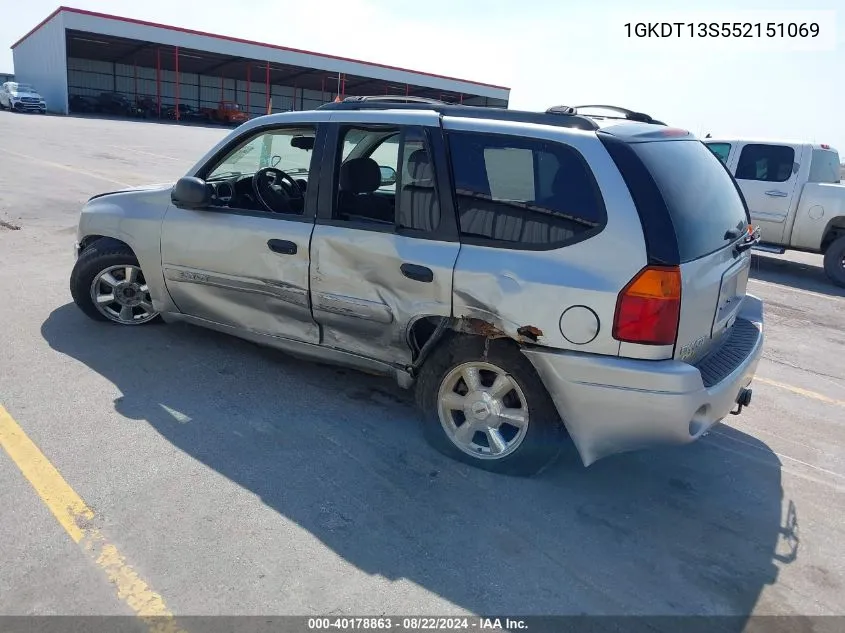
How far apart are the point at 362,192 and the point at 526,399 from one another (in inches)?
63.9

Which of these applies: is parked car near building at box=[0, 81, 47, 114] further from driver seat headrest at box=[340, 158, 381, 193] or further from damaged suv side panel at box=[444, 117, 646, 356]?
damaged suv side panel at box=[444, 117, 646, 356]

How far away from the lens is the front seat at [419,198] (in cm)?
346

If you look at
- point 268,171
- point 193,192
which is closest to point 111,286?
point 193,192

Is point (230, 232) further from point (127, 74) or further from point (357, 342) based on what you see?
point (127, 74)

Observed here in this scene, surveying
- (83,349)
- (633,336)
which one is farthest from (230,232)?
(633,336)

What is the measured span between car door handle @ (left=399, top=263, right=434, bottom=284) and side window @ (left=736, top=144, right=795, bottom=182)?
8.14 meters

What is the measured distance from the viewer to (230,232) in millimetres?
4207

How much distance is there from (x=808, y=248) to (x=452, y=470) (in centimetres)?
827

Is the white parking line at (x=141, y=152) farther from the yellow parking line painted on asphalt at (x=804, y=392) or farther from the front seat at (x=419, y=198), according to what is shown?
the yellow parking line painted on asphalt at (x=804, y=392)

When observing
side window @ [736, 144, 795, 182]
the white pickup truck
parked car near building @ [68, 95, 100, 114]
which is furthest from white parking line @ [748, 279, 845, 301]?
parked car near building @ [68, 95, 100, 114]

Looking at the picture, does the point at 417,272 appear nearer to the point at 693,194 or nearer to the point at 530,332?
the point at 530,332

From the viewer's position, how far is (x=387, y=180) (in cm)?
399

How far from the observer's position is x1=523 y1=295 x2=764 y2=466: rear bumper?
9.58 ft

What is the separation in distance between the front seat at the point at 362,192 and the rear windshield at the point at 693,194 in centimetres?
142
